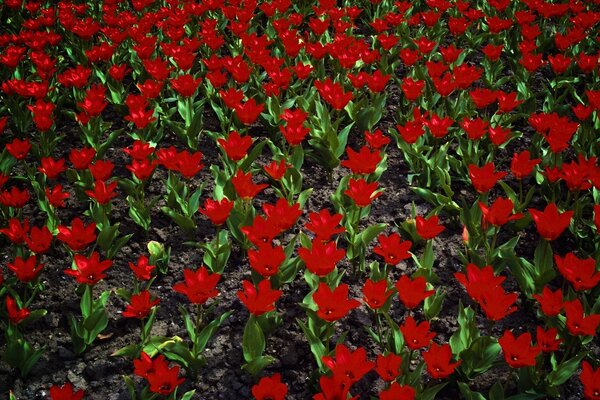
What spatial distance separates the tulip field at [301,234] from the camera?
2.41 metres

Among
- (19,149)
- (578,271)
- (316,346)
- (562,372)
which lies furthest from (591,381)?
(19,149)

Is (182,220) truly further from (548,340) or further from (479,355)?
(548,340)

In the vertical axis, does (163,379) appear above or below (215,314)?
above

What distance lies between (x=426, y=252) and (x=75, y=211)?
82.4 inches

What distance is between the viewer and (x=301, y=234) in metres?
2.95

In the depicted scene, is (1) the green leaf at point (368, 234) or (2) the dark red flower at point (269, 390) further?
(1) the green leaf at point (368, 234)

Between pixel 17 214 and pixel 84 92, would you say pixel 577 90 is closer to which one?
pixel 84 92

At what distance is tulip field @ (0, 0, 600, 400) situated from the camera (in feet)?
7.92

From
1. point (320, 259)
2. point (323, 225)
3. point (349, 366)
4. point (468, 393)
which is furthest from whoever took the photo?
point (323, 225)

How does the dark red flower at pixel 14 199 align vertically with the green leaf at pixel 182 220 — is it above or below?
above

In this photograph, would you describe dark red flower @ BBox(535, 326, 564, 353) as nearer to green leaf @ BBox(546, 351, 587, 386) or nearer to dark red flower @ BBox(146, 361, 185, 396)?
green leaf @ BBox(546, 351, 587, 386)

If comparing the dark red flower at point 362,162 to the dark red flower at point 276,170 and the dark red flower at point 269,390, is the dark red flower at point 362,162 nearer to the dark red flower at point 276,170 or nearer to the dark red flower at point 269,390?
the dark red flower at point 276,170

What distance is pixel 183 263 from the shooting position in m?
3.25

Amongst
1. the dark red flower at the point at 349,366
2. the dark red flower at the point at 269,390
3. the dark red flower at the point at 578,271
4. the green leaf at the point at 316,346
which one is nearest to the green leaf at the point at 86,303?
the green leaf at the point at 316,346
